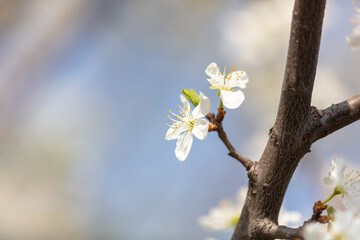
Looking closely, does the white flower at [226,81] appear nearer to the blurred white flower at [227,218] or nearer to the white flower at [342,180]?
the white flower at [342,180]

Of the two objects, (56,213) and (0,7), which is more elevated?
(0,7)

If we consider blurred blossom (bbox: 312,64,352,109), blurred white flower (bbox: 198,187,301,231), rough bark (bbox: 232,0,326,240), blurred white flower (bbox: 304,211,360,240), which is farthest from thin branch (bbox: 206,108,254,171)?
blurred blossom (bbox: 312,64,352,109)

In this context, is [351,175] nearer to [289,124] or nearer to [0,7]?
[289,124]

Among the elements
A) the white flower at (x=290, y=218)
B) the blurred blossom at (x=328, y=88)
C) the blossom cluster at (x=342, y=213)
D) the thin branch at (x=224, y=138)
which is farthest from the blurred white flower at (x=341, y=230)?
the blurred blossom at (x=328, y=88)

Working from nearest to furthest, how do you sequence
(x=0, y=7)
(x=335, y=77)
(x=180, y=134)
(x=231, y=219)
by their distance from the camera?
(x=180, y=134), (x=231, y=219), (x=335, y=77), (x=0, y=7)

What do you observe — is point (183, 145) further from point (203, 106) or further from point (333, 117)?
Result: point (333, 117)

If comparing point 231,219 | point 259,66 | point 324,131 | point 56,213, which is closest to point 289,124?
point 324,131

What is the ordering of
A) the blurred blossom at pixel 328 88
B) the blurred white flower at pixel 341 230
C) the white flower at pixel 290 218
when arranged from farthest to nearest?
the blurred blossom at pixel 328 88 → the white flower at pixel 290 218 → the blurred white flower at pixel 341 230

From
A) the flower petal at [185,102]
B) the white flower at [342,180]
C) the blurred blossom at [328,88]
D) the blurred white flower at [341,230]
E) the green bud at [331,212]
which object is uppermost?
the blurred blossom at [328,88]
